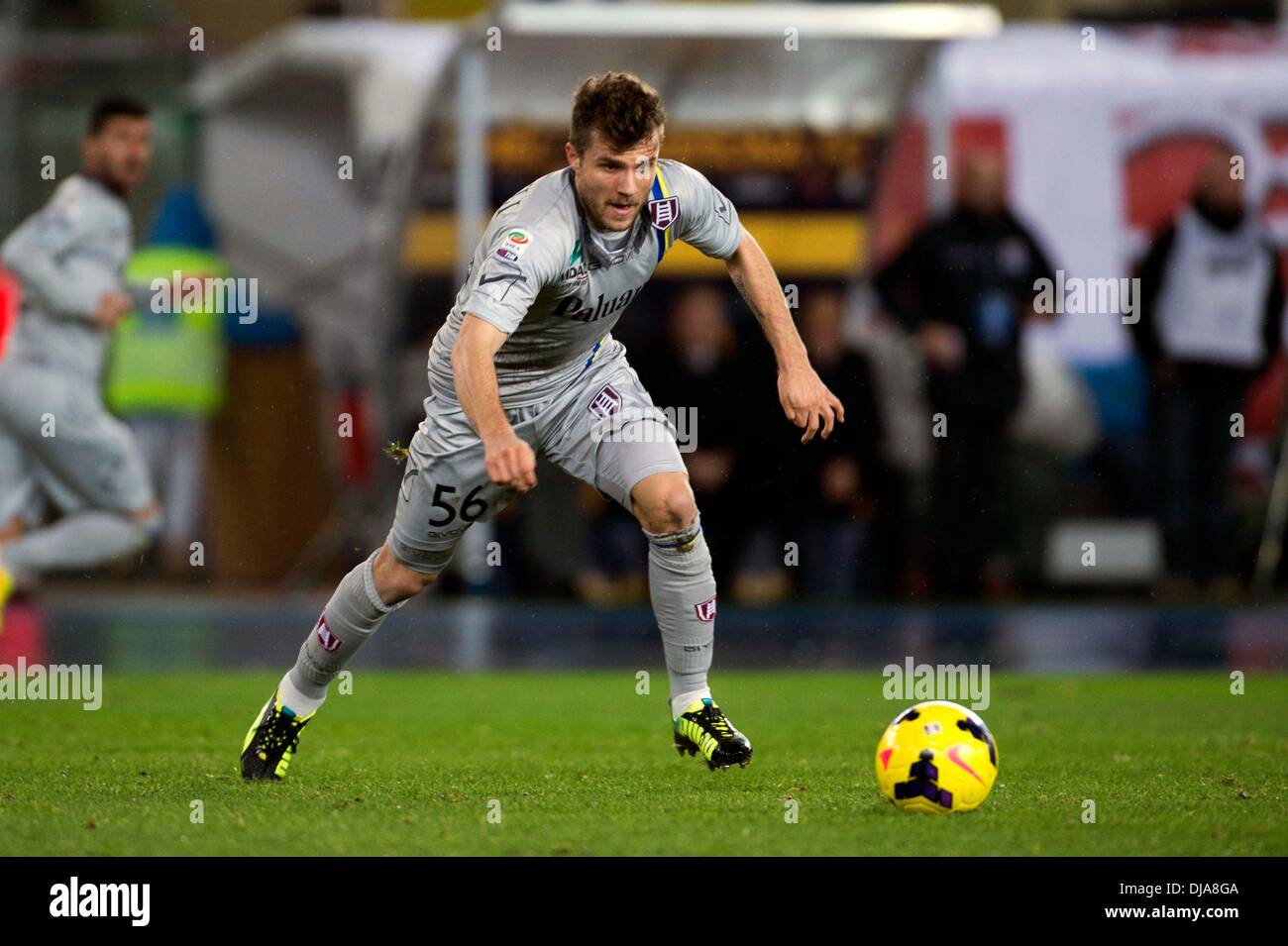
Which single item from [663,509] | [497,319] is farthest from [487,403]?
[663,509]

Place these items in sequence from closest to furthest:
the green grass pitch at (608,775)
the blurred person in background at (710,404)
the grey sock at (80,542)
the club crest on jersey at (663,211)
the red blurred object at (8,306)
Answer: the green grass pitch at (608,775), the club crest on jersey at (663,211), the red blurred object at (8,306), the grey sock at (80,542), the blurred person in background at (710,404)

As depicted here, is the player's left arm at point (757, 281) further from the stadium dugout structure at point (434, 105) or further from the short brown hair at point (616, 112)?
the stadium dugout structure at point (434, 105)

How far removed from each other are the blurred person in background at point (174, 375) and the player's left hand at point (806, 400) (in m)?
→ 9.77

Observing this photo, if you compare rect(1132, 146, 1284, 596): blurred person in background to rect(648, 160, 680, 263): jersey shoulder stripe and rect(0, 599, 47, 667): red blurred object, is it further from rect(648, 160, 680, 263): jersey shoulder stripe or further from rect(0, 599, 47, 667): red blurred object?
rect(648, 160, 680, 263): jersey shoulder stripe

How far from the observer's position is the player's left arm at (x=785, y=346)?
21.7 feet

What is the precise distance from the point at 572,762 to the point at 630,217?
2.06m

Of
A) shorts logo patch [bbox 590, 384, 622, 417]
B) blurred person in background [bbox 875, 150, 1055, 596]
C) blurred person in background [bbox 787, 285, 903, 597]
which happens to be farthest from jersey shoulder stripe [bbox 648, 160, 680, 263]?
blurred person in background [bbox 875, 150, 1055, 596]

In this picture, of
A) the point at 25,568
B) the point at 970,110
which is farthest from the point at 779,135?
the point at 25,568

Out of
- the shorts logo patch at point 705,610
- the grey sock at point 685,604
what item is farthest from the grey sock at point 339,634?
the shorts logo patch at point 705,610

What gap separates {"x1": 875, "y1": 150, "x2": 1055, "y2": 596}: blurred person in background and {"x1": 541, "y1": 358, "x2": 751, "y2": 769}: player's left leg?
6.55 metres

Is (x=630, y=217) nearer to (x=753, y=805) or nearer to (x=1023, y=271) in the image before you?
(x=753, y=805)

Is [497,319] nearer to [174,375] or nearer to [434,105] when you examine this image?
[434,105]

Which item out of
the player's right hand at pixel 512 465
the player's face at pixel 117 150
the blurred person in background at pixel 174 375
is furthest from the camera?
the blurred person in background at pixel 174 375

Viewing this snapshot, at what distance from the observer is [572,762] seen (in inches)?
282
